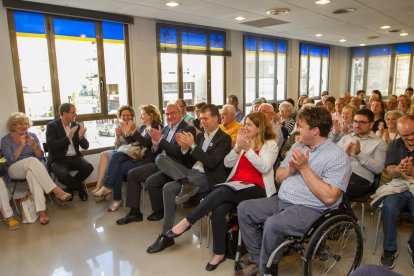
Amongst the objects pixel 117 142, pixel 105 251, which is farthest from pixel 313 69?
pixel 105 251

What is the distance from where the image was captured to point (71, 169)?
4215 millimetres

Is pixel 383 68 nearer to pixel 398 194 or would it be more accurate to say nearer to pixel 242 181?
pixel 398 194

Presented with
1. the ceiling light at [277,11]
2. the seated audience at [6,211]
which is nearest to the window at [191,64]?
the ceiling light at [277,11]

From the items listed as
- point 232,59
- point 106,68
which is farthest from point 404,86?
point 106,68

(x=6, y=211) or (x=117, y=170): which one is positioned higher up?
(x=117, y=170)

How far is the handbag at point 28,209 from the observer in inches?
141

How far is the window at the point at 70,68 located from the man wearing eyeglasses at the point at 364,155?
141 inches

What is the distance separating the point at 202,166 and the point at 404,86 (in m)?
8.84

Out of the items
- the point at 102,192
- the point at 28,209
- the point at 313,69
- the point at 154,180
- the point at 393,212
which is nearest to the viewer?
the point at 393,212

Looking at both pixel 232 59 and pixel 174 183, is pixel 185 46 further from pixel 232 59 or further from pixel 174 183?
pixel 174 183

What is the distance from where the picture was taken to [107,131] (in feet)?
17.0

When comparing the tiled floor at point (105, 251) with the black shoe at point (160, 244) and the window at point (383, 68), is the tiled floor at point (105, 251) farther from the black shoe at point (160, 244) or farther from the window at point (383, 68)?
the window at point (383, 68)

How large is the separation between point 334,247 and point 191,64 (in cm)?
463

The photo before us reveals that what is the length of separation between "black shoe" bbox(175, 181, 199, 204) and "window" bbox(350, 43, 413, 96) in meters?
8.92
